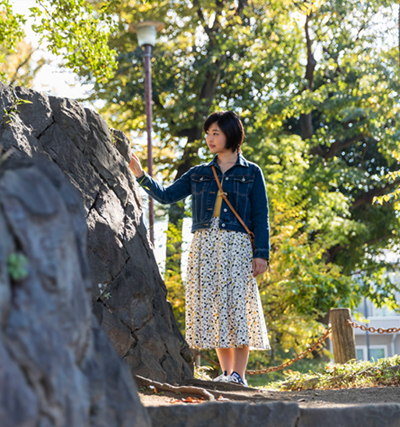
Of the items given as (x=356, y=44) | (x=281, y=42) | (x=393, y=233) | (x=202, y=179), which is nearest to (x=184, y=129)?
(x=281, y=42)

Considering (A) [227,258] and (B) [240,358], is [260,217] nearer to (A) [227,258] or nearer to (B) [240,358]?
(A) [227,258]

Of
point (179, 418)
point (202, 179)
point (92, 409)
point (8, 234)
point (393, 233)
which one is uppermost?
point (393, 233)

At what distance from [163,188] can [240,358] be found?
1.48m

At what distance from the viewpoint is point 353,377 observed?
4938 millimetres

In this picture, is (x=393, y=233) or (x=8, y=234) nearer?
(x=8, y=234)

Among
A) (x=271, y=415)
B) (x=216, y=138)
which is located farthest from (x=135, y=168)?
(x=271, y=415)

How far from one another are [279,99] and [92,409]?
11.8 metres

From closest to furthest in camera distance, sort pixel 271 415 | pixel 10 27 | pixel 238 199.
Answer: pixel 271 415 < pixel 238 199 < pixel 10 27

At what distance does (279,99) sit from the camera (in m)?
12.6

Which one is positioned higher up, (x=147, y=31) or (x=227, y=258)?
(x=147, y=31)

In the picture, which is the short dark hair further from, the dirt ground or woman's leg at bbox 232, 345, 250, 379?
the dirt ground

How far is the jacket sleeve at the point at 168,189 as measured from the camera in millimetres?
4305

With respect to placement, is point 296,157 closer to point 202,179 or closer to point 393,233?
point 393,233

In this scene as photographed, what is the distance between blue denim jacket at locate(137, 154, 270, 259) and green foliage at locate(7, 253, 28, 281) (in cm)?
272
